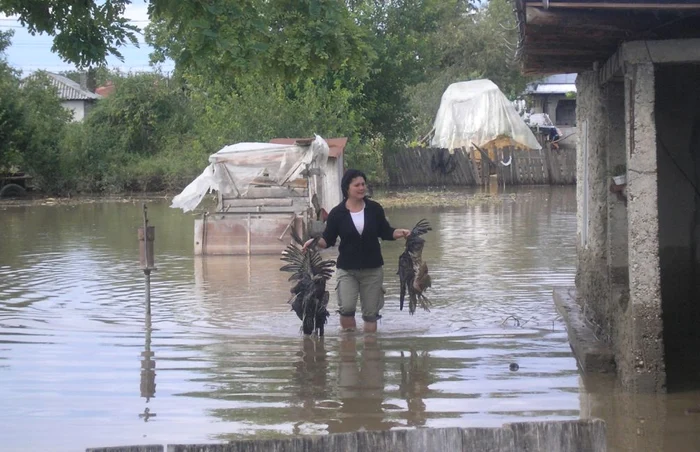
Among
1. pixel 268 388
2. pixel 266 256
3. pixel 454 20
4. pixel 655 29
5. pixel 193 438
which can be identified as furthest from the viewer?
pixel 454 20

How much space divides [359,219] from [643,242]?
295cm

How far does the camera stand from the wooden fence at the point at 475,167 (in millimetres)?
39500

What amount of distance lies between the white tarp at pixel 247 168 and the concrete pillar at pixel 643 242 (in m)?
11.6

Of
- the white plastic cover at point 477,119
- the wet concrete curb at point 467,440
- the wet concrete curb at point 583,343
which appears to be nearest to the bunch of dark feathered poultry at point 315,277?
the wet concrete curb at point 583,343

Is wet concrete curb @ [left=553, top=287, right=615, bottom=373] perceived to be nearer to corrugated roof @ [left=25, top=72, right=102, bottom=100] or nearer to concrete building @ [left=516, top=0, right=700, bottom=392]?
concrete building @ [left=516, top=0, right=700, bottom=392]

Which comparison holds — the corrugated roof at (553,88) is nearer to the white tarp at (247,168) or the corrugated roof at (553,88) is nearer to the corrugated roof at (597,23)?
the white tarp at (247,168)

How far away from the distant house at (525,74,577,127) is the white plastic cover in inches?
576

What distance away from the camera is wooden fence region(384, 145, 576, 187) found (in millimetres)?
39500

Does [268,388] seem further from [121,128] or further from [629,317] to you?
[121,128]

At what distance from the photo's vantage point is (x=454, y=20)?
59.4 meters

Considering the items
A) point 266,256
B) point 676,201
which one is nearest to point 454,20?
point 266,256

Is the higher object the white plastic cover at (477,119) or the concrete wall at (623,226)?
the white plastic cover at (477,119)

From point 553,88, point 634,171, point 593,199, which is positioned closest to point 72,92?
point 553,88

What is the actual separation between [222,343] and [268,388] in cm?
212
